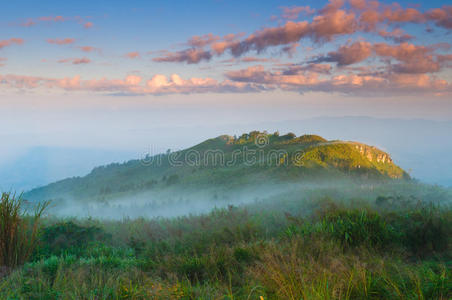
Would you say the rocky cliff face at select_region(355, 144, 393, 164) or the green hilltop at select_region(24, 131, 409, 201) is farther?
the rocky cliff face at select_region(355, 144, 393, 164)

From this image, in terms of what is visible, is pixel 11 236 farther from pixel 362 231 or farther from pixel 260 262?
pixel 362 231

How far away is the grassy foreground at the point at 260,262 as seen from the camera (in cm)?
400

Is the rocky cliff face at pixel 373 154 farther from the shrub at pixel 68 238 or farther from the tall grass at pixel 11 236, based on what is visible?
the tall grass at pixel 11 236

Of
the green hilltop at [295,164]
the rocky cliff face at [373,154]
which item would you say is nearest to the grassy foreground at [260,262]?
the green hilltop at [295,164]

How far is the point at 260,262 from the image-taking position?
16.0 ft

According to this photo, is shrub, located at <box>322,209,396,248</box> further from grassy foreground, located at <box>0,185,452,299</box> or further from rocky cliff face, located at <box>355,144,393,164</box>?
rocky cliff face, located at <box>355,144,393,164</box>

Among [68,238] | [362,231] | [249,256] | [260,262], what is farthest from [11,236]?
[362,231]

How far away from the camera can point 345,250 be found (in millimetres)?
6043

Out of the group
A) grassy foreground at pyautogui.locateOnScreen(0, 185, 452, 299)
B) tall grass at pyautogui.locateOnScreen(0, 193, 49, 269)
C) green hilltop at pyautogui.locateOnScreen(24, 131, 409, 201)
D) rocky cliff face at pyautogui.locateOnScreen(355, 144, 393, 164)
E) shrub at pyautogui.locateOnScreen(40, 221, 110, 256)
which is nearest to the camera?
grassy foreground at pyautogui.locateOnScreen(0, 185, 452, 299)

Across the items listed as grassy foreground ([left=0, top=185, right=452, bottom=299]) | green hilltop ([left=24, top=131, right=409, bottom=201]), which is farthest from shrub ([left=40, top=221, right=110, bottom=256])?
green hilltop ([left=24, top=131, right=409, bottom=201])

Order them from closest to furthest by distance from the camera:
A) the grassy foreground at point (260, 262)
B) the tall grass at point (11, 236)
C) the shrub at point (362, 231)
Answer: the grassy foreground at point (260, 262) < the tall grass at point (11, 236) < the shrub at point (362, 231)

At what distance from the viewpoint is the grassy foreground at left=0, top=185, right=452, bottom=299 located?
13.1 ft

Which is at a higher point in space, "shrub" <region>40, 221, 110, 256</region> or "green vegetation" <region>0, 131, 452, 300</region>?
"green vegetation" <region>0, 131, 452, 300</region>

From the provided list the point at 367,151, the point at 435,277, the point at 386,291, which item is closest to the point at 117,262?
the point at 386,291
